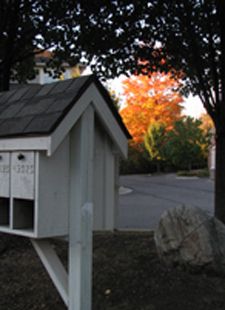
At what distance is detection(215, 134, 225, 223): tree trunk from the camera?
4.95m

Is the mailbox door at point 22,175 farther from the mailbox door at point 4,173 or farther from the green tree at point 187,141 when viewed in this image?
the green tree at point 187,141

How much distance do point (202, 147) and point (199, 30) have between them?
20890mm

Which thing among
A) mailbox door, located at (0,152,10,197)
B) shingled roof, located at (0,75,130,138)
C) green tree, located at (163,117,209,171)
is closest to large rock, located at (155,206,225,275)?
shingled roof, located at (0,75,130,138)

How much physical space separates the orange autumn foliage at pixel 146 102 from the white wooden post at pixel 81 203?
2682 cm

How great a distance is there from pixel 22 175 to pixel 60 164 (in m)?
0.24

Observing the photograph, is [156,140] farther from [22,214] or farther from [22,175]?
[22,175]

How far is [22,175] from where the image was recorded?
205 centimetres

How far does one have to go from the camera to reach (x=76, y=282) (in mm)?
2160

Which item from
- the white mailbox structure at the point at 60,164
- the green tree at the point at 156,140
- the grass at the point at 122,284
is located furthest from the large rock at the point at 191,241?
the green tree at the point at 156,140

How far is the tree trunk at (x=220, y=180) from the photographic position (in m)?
4.95

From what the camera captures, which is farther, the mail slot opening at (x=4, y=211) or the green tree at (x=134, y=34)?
the green tree at (x=134, y=34)

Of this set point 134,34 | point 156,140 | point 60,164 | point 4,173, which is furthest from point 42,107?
point 156,140

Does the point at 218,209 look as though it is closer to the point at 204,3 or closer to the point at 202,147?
the point at 204,3

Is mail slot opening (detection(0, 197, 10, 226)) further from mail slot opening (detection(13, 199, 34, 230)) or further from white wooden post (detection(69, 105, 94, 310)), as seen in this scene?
white wooden post (detection(69, 105, 94, 310))
